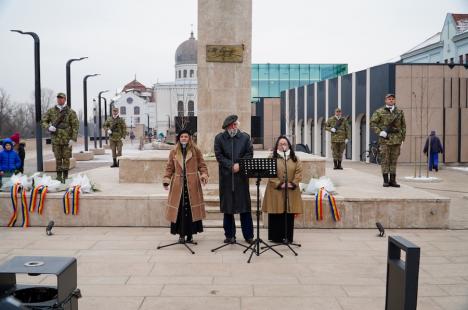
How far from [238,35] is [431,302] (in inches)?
306

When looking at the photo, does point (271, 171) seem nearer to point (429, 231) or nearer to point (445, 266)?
point (445, 266)

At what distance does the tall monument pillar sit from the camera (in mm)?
11664

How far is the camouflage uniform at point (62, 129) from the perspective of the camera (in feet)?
39.0

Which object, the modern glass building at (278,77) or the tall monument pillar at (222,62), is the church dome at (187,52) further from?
the tall monument pillar at (222,62)

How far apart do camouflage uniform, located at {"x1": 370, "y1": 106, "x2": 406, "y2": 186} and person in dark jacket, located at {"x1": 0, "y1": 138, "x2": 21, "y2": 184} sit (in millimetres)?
8540

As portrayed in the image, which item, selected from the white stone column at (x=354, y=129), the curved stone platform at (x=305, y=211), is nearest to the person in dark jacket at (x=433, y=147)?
the white stone column at (x=354, y=129)

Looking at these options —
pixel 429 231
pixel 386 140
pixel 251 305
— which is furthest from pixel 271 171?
pixel 386 140

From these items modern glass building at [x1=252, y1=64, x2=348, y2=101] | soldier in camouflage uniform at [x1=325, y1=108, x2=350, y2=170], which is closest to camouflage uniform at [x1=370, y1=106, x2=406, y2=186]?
soldier in camouflage uniform at [x1=325, y1=108, x2=350, y2=170]

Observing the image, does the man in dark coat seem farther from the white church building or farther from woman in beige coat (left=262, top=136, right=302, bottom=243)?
the white church building

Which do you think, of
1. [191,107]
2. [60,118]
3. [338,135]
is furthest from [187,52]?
[60,118]

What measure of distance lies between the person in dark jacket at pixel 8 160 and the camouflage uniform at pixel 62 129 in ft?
3.83

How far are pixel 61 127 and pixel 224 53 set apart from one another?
4.10m

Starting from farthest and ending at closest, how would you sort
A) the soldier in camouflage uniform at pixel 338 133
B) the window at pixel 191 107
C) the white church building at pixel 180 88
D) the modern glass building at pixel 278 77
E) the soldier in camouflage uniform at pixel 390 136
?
the window at pixel 191 107
the white church building at pixel 180 88
the modern glass building at pixel 278 77
the soldier in camouflage uniform at pixel 338 133
the soldier in camouflage uniform at pixel 390 136

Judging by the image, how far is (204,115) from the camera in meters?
12.1
